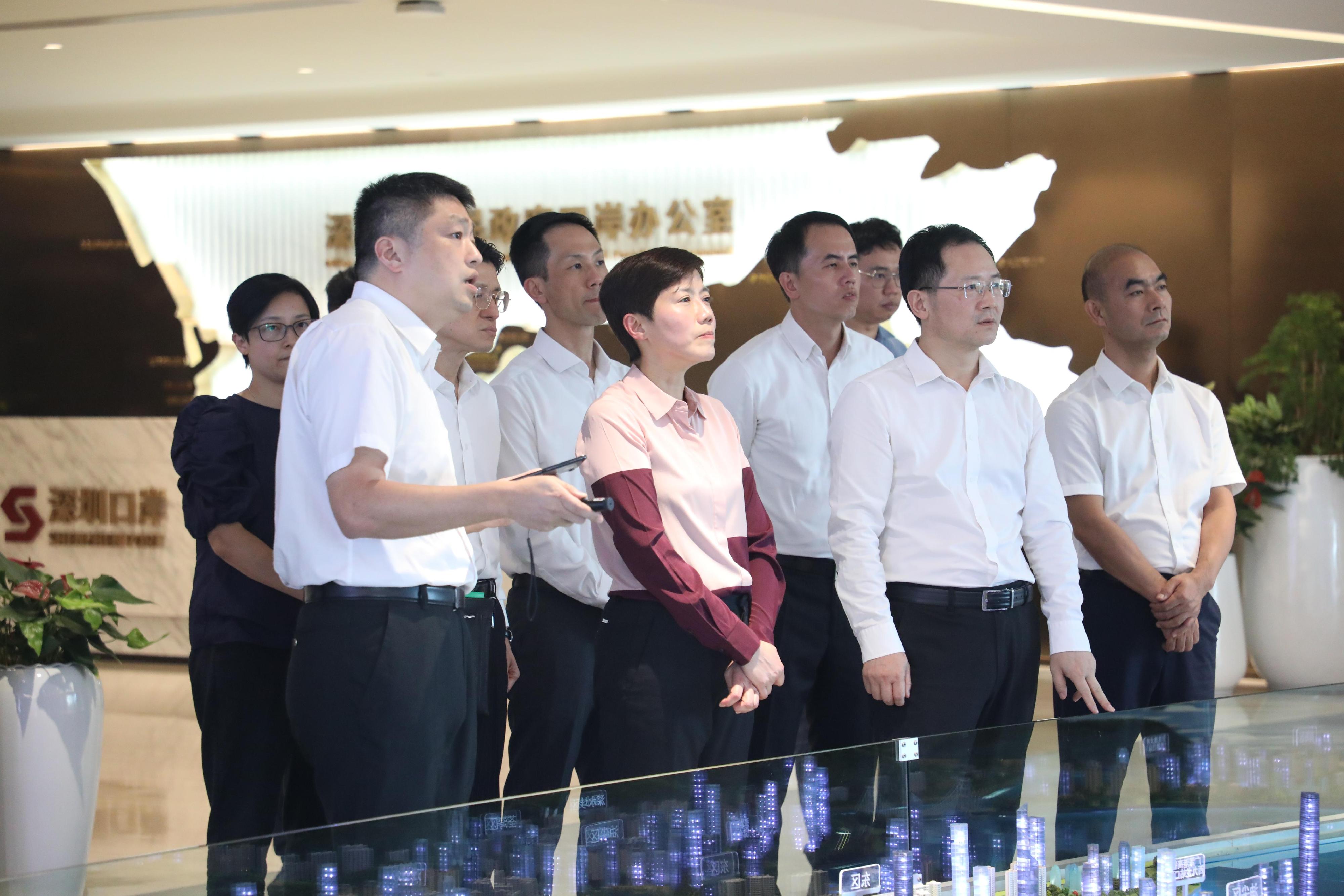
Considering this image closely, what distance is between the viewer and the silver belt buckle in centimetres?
278

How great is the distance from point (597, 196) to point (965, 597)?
5163 mm

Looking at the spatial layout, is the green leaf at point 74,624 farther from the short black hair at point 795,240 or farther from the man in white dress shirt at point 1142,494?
the man in white dress shirt at point 1142,494

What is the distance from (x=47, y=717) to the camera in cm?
356

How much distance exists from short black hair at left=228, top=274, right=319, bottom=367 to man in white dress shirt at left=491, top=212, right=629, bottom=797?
517mm

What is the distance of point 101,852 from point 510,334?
4034 mm

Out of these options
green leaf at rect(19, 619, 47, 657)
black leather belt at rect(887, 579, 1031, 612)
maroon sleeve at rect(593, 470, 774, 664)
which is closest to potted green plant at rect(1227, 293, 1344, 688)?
black leather belt at rect(887, 579, 1031, 612)

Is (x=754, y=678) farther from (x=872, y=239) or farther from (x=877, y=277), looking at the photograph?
(x=872, y=239)

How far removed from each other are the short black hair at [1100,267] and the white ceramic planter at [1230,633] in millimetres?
2952

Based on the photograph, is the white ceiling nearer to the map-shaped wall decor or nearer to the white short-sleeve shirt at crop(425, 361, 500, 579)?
the map-shaped wall decor

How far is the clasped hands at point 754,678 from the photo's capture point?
253 cm

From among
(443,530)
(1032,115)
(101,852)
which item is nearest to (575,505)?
(443,530)

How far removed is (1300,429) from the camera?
6.20 metres

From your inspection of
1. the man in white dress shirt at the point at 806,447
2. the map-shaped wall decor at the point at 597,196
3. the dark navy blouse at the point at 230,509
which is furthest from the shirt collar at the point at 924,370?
the map-shaped wall decor at the point at 597,196

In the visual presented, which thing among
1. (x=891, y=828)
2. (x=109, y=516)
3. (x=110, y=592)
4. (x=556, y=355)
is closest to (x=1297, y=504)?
(x=556, y=355)
